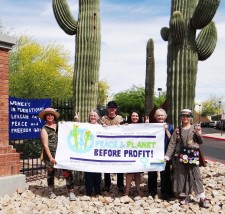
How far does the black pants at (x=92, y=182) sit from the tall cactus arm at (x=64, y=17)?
3358mm

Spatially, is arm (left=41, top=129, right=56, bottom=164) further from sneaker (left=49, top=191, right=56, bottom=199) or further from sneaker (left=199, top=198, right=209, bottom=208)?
sneaker (left=199, top=198, right=209, bottom=208)

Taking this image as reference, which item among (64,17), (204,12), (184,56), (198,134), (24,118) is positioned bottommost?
(198,134)

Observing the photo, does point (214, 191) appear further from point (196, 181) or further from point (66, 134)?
point (66, 134)

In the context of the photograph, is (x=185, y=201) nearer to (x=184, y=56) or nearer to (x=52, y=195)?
(x=52, y=195)

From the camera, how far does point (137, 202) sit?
21.5ft

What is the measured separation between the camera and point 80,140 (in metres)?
7.07

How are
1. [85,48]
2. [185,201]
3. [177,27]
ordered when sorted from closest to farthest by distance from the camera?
[185,201]
[177,27]
[85,48]

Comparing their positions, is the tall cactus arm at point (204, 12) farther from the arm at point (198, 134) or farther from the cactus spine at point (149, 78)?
the cactus spine at point (149, 78)

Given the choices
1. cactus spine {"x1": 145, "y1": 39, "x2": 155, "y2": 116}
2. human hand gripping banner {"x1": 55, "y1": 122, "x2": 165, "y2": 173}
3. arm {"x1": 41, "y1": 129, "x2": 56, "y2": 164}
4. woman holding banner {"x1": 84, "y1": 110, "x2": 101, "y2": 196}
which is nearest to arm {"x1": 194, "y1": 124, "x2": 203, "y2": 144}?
human hand gripping banner {"x1": 55, "y1": 122, "x2": 165, "y2": 173}

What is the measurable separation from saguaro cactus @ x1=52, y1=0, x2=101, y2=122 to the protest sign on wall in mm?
1101

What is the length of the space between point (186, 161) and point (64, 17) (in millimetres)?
4293

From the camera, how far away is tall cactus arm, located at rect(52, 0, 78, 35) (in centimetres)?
853

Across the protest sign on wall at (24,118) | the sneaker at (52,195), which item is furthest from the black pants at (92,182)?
the protest sign on wall at (24,118)

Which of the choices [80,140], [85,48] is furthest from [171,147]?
[85,48]
